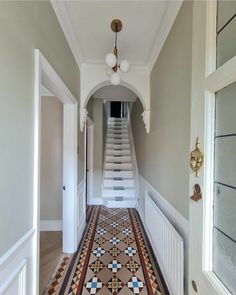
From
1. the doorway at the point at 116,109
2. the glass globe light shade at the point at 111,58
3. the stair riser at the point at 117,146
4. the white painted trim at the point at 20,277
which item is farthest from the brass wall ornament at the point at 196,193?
the doorway at the point at 116,109

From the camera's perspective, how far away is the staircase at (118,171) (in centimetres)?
479

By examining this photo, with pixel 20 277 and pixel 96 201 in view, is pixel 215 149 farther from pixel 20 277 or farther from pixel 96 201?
pixel 96 201

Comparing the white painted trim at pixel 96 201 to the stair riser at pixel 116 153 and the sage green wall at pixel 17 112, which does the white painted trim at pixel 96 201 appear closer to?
Answer: the stair riser at pixel 116 153

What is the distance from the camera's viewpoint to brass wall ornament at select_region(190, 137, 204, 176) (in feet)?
2.39

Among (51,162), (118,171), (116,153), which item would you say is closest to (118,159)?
(116,153)

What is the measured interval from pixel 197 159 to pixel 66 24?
77.0 inches

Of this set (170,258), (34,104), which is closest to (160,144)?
(170,258)

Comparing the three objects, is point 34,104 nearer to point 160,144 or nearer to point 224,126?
point 224,126

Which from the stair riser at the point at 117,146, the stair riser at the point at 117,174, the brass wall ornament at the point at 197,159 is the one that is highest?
the stair riser at the point at 117,146

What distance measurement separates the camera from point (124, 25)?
2016 mm

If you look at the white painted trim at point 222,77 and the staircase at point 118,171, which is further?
the staircase at point 118,171

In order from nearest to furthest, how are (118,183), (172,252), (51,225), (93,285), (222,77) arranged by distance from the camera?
(222,77)
(172,252)
(93,285)
(51,225)
(118,183)

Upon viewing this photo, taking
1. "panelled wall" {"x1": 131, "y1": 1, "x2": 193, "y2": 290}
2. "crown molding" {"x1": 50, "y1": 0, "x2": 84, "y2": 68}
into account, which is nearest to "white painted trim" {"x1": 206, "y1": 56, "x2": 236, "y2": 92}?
"panelled wall" {"x1": 131, "y1": 1, "x2": 193, "y2": 290}

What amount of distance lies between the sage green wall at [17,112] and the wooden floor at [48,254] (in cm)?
130
